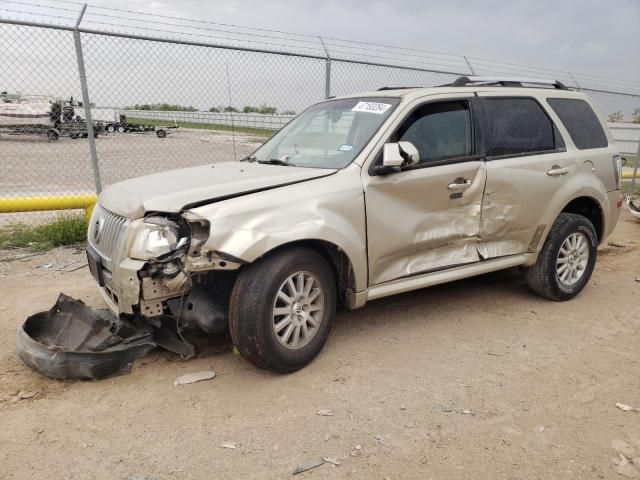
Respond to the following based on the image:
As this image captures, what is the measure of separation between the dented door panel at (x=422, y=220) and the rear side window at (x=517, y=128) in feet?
1.16

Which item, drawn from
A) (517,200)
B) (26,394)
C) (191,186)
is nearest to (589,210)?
(517,200)

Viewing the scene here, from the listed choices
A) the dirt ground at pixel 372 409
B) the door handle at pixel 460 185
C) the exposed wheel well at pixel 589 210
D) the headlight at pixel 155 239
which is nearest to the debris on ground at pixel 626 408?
the dirt ground at pixel 372 409

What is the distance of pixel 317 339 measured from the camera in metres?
3.62

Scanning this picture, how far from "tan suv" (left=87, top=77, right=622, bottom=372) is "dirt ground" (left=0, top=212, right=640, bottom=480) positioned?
382mm

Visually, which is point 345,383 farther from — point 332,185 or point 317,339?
point 332,185

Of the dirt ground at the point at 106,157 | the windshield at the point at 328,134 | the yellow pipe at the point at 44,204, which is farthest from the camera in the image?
the dirt ground at the point at 106,157

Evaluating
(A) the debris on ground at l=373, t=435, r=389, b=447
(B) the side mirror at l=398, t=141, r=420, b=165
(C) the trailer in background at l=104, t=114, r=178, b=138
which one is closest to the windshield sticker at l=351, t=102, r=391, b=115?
(B) the side mirror at l=398, t=141, r=420, b=165

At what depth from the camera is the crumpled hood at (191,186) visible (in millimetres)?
3260

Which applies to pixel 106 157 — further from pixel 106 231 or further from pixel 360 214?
pixel 360 214

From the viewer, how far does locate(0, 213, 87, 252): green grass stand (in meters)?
6.35

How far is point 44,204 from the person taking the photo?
20.3 feet

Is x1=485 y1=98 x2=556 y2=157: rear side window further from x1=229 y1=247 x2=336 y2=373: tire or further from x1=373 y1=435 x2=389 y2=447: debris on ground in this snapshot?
x1=373 y1=435 x2=389 y2=447: debris on ground

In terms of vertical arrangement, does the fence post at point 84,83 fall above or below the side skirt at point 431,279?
above

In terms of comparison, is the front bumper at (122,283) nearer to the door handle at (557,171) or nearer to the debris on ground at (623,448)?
the debris on ground at (623,448)
